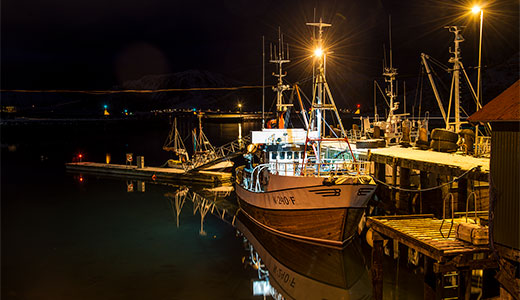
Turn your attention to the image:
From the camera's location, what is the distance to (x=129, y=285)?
16.3 metres

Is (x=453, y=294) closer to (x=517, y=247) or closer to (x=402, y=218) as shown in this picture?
(x=402, y=218)

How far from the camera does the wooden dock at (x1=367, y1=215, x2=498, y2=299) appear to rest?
9508 mm

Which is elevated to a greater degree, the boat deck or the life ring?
the boat deck

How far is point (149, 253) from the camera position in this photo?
19891mm

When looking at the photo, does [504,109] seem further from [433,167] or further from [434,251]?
[433,167]

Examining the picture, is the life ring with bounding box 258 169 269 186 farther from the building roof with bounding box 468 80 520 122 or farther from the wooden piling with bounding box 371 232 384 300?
the building roof with bounding box 468 80 520 122

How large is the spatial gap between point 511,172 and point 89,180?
41642 millimetres

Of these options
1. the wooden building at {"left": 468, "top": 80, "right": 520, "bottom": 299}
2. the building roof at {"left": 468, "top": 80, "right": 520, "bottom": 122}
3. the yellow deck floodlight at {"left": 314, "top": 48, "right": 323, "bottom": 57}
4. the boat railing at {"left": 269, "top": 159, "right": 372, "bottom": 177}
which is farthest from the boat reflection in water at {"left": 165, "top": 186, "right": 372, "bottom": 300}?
the yellow deck floodlight at {"left": 314, "top": 48, "right": 323, "bottom": 57}

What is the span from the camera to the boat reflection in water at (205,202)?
1118 inches

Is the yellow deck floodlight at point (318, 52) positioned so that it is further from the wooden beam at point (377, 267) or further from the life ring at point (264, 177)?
the wooden beam at point (377, 267)

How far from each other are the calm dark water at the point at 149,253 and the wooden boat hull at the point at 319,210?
85cm

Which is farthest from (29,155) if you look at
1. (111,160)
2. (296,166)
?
(296,166)

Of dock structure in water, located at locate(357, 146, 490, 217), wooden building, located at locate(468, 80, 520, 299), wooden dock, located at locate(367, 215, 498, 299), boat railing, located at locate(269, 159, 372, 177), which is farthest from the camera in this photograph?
boat railing, located at locate(269, 159, 372, 177)

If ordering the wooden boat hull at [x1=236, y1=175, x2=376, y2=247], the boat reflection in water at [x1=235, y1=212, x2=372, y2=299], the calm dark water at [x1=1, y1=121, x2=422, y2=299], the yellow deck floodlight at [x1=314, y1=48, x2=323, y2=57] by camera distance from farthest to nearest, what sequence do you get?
the yellow deck floodlight at [x1=314, y1=48, x2=323, y2=57] < the wooden boat hull at [x1=236, y1=175, x2=376, y2=247] < the boat reflection in water at [x1=235, y1=212, x2=372, y2=299] < the calm dark water at [x1=1, y1=121, x2=422, y2=299]
